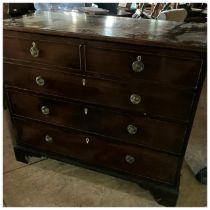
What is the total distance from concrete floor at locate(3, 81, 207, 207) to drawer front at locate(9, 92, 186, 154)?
0.41 metres

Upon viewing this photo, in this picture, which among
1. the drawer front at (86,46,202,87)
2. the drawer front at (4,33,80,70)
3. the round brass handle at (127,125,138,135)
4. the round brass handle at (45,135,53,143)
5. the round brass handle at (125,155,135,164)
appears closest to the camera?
the drawer front at (86,46,202,87)

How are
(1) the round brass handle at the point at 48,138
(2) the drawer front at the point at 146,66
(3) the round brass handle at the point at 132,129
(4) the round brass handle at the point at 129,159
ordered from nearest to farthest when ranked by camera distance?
(2) the drawer front at the point at 146,66, (3) the round brass handle at the point at 132,129, (4) the round brass handle at the point at 129,159, (1) the round brass handle at the point at 48,138

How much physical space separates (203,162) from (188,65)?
1.02m

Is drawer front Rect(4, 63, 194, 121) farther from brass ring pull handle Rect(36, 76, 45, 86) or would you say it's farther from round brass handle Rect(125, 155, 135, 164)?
round brass handle Rect(125, 155, 135, 164)

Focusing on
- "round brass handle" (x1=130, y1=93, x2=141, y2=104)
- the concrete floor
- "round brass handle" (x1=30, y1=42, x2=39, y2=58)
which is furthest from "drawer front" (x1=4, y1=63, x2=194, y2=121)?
the concrete floor

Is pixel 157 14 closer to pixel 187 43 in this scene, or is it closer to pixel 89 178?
pixel 187 43

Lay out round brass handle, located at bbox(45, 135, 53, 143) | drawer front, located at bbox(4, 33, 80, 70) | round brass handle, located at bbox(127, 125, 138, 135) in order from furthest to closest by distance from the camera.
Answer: round brass handle, located at bbox(45, 135, 53, 143), round brass handle, located at bbox(127, 125, 138, 135), drawer front, located at bbox(4, 33, 80, 70)

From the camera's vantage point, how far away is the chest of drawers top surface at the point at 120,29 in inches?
43.1

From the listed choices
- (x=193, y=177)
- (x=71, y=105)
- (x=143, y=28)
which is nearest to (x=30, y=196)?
(x=71, y=105)

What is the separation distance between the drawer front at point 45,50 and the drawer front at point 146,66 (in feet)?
0.27

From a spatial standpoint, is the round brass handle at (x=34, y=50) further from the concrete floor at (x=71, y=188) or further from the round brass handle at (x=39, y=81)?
the concrete floor at (x=71, y=188)

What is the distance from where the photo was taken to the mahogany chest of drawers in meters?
1.13

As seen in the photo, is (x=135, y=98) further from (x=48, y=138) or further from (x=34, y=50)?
(x=48, y=138)

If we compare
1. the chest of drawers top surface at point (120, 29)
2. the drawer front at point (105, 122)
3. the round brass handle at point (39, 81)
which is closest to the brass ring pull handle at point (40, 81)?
the round brass handle at point (39, 81)
